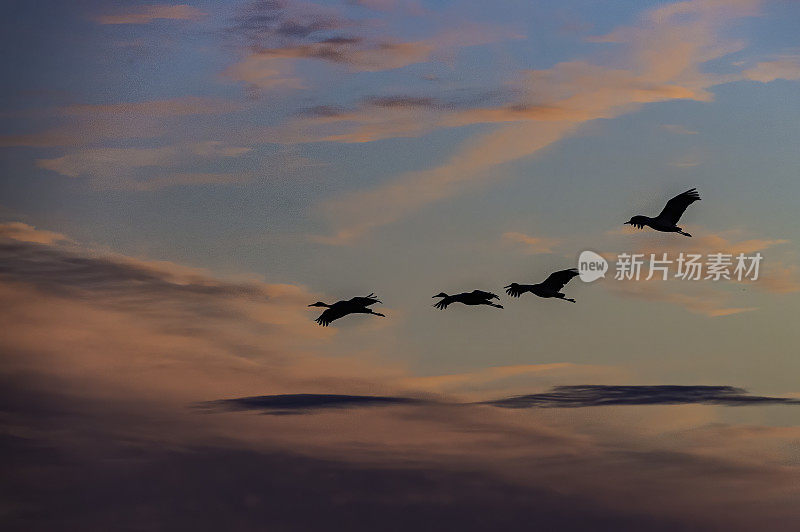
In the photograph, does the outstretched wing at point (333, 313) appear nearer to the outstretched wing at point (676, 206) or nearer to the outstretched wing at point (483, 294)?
the outstretched wing at point (483, 294)

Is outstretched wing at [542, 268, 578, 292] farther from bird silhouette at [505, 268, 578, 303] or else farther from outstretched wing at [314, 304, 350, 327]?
outstretched wing at [314, 304, 350, 327]

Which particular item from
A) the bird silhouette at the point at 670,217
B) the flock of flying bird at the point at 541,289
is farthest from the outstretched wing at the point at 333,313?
the bird silhouette at the point at 670,217

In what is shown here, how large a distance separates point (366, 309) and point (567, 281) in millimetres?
12086

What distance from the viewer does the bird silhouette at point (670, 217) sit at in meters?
85.0

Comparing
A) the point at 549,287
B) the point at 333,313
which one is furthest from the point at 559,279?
the point at 333,313

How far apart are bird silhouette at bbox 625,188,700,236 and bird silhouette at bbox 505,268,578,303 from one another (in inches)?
188

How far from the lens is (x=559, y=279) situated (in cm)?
8731

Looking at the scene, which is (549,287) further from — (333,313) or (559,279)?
(333,313)

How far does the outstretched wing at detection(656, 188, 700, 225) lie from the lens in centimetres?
8494

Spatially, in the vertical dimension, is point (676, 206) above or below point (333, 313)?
above

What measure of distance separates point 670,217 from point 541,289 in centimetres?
852

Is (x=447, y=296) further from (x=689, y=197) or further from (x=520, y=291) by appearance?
(x=689, y=197)

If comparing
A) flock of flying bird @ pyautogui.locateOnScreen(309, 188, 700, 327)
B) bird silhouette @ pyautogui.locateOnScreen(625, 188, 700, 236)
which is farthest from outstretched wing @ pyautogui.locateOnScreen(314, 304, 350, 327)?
bird silhouette @ pyautogui.locateOnScreen(625, 188, 700, 236)

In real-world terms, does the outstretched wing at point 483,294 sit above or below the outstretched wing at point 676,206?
below
